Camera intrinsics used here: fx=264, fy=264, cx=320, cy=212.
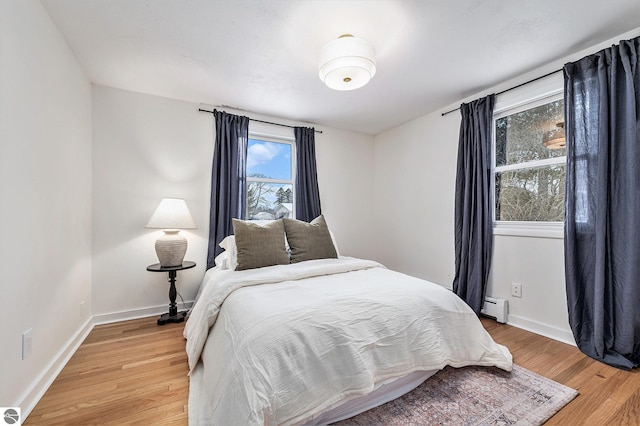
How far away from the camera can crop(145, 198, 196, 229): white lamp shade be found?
8.07 feet

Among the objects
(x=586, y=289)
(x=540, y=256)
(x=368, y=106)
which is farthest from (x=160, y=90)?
(x=586, y=289)

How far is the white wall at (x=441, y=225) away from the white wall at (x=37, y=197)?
346 cm

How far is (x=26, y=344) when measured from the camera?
4.56ft

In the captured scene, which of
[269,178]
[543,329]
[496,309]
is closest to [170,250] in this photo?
[269,178]

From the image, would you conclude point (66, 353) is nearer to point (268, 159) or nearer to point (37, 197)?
point (37, 197)

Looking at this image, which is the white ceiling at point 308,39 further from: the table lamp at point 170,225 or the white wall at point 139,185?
the table lamp at point 170,225

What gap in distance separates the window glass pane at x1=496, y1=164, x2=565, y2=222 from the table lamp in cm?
311

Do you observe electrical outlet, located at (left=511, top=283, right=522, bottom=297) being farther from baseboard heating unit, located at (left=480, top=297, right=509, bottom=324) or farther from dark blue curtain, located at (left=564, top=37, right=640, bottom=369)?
dark blue curtain, located at (left=564, top=37, right=640, bottom=369)

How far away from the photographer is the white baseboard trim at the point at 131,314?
Result: 8.25 feet

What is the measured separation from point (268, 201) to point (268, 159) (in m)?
0.55

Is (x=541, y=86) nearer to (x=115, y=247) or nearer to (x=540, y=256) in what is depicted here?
(x=540, y=256)

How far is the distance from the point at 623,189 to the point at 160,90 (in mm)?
3938

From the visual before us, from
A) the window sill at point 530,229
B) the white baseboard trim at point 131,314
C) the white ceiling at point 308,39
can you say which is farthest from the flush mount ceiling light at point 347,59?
the white baseboard trim at point 131,314

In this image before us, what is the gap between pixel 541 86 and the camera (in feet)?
7.59
